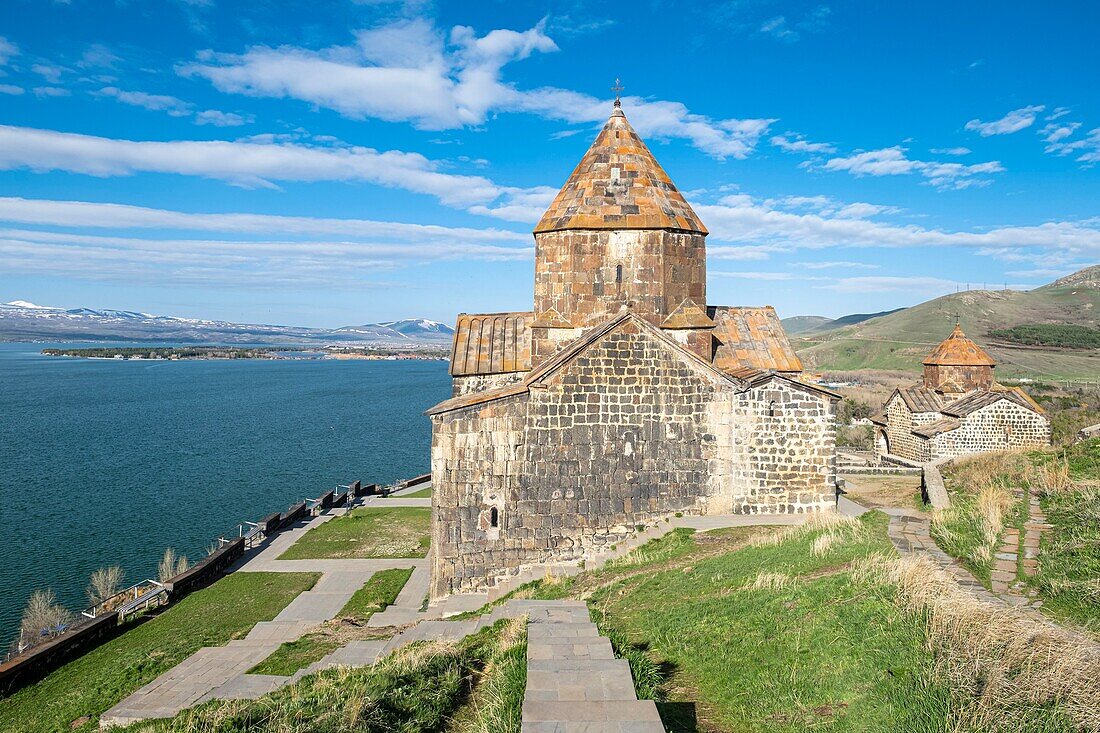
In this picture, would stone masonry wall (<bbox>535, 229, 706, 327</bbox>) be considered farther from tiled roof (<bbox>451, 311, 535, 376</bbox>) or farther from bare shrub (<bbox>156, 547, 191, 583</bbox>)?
bare shrub (<bbox>156, 547, 191, 583</bbox>)

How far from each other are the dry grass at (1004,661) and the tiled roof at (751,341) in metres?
8.44

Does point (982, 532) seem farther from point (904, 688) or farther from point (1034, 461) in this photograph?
point (1034, 461)

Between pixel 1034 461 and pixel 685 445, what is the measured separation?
260 inches

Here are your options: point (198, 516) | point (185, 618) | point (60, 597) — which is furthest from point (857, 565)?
point (198, 516)

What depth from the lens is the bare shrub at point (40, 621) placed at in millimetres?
13545

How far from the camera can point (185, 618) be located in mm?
13438

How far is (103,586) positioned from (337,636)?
9643 mm

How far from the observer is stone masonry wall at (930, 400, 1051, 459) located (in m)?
22.8

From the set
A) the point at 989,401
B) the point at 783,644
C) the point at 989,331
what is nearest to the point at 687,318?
the point at 783,644

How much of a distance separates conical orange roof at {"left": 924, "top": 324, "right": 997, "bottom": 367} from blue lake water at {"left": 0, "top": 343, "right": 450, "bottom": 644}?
1035 inches

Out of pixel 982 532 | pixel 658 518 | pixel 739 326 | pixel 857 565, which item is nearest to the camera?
pixel 857 565

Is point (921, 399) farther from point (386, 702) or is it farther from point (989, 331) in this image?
point (989, 331)

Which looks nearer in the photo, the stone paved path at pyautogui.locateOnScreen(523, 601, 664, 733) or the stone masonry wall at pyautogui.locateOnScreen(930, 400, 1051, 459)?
the stone paved path at pyautogui.locateOnScreen(523, 601, 664, 733)

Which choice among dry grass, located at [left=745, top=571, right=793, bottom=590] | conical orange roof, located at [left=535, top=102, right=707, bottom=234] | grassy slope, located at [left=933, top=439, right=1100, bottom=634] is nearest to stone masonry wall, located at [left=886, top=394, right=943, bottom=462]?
grassy slope, located at [left=933, top=439, right=1100, bottom=634]
